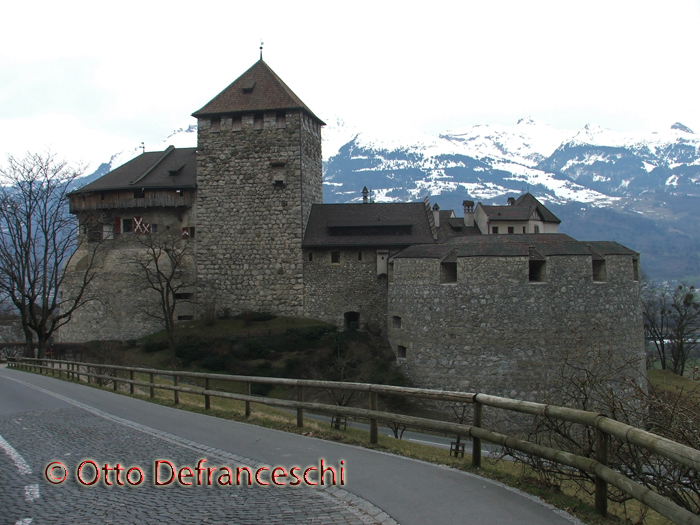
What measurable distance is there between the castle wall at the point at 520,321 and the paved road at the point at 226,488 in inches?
697

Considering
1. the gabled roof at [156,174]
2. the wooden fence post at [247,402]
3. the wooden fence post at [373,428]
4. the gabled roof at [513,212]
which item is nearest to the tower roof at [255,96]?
the gabled roof at [156,174]

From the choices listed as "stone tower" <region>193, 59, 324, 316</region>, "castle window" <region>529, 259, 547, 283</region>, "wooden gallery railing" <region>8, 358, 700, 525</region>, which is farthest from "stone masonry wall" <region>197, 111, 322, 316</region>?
"wooden gallery railing" <region>8, 358, 700, 525</region>

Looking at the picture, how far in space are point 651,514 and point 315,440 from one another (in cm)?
490

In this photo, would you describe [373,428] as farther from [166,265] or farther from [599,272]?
[166,265]

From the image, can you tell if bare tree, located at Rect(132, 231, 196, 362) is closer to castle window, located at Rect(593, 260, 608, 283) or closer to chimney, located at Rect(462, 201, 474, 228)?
chimney, located at Rect(462, 201, 474, 228)

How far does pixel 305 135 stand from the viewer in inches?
1398

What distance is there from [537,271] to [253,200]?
51.9 feet

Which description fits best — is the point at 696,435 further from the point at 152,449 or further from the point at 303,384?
the point at 152,449

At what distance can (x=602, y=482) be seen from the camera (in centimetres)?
603

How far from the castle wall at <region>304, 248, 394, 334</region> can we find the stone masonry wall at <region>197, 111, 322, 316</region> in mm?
741

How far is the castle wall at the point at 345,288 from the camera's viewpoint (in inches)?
1342

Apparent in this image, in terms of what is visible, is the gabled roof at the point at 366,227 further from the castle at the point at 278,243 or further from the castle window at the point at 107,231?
the castle window at the point at 107,231

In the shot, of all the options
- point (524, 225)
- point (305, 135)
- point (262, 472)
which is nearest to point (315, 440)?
point (262, 472)

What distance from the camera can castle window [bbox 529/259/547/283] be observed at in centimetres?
2732
